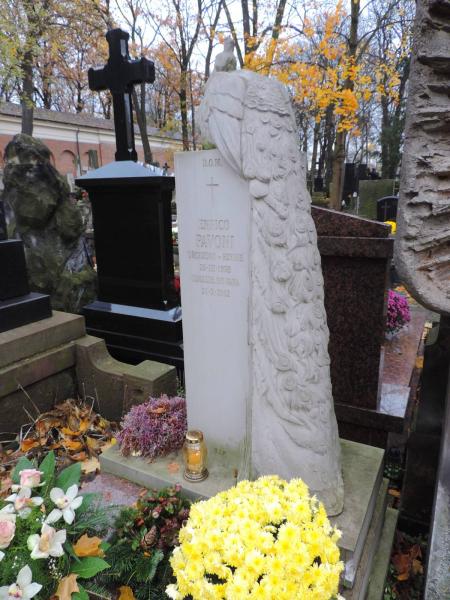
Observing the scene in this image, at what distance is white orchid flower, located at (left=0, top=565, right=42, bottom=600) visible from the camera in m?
1.61

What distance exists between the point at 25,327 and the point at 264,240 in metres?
3.00

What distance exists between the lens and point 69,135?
34594 mm

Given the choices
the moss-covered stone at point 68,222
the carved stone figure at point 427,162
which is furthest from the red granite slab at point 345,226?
the moss-covered stone at point 68,222

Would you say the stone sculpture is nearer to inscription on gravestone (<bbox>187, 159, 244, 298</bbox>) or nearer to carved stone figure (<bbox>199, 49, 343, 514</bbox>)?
inscription on gravestone (<bbox>187, 159, 244, 298</bbox>)

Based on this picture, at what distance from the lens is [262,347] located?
233 cm

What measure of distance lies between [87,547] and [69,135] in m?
37.9

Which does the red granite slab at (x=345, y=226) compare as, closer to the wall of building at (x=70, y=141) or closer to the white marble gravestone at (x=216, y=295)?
the white marble gravestone at (x=216, y=295)

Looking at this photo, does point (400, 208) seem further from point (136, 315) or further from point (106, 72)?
point (106, 72)

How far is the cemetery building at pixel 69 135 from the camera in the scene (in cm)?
3006

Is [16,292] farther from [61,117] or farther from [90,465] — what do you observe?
[61,117]

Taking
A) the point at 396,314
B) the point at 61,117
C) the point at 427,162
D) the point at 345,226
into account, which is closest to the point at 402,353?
the point at 396,314

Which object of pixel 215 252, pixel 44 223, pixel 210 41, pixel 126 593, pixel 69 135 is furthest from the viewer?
pixel 69 135

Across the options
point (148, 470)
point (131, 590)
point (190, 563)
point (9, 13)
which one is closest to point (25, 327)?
point (148, 470)

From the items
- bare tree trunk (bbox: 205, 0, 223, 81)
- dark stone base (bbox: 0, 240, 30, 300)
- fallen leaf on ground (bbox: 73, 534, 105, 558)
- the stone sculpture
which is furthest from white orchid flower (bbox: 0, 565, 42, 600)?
bare tree trunk (bbox: 205, 0, 223, 81)
